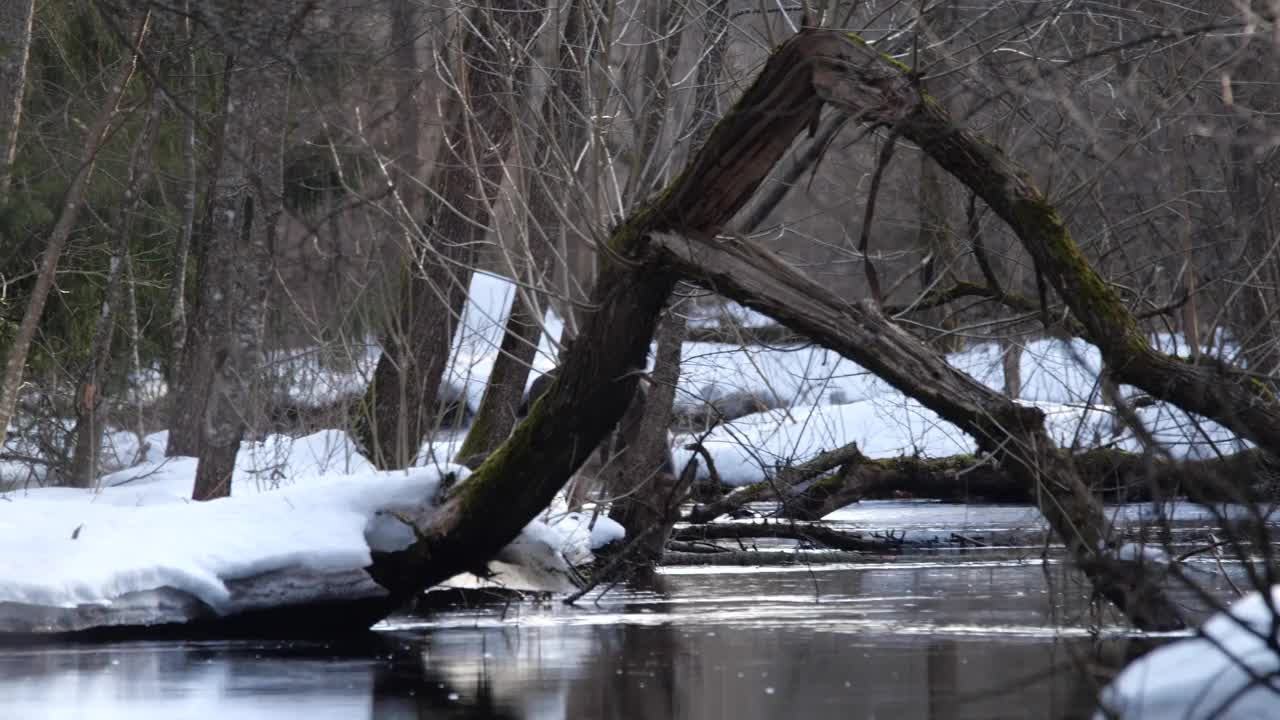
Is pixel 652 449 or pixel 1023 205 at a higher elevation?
pixel 1023 205

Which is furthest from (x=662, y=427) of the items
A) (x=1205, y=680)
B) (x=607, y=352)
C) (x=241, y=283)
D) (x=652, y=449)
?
(x=1205, y=680)

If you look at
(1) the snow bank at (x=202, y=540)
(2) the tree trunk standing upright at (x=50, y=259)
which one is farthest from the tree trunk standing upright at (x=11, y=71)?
(1) the snow bank at (x=202, y=540)

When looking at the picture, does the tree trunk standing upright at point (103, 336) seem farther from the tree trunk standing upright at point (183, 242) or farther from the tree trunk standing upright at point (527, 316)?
the tree trunk standing upright at point (527, 316)

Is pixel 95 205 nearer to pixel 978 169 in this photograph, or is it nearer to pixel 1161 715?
pixel 978 169

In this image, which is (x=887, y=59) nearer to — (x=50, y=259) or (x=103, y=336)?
(x=50, y=259)

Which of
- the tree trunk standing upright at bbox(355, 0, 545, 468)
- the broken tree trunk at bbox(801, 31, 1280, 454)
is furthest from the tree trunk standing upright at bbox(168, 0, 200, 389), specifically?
the broken tree trunk at bbox(801, 31, 1280, 454)

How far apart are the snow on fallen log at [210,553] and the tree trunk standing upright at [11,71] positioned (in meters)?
5.86

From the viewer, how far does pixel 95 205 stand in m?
18.9

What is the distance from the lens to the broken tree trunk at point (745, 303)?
8.06 metres

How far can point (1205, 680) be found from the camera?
4.52 metres

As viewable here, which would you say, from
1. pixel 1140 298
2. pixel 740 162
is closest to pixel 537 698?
pixel 740 162

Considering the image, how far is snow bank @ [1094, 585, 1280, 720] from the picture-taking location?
4.39 metres

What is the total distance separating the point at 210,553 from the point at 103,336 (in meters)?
8.15

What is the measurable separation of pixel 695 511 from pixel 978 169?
733cm
